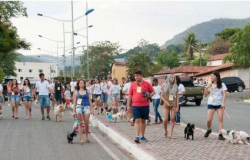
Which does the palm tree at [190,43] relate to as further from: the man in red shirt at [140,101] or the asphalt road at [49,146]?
the man in red shirt at [140,101]

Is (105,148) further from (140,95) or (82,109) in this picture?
(140,95)

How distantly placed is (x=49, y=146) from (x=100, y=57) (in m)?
85.3

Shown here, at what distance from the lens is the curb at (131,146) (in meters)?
9.57

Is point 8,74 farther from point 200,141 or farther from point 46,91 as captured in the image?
point 200,141

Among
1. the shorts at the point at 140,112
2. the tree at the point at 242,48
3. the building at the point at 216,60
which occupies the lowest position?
the shorts at the point at 140,112

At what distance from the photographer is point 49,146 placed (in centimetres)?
1194

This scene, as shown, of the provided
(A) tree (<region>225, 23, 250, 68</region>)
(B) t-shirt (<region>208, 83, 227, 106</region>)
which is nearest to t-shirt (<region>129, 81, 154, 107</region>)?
(B) t-shirt (<region>208, 83, 227, 106</region>)

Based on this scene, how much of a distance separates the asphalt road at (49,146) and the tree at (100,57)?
7804cm

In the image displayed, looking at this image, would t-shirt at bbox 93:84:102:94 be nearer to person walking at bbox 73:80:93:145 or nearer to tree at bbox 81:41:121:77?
person walking at bbox 73:80:93:145

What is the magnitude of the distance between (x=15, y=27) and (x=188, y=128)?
2165 inches

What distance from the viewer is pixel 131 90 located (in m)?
11.9

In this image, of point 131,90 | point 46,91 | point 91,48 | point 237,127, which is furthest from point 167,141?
point 91,48

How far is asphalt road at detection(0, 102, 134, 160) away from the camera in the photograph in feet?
34.3

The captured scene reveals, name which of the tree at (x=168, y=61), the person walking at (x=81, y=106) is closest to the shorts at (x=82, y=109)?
the person walking at (x=81, y=106)
